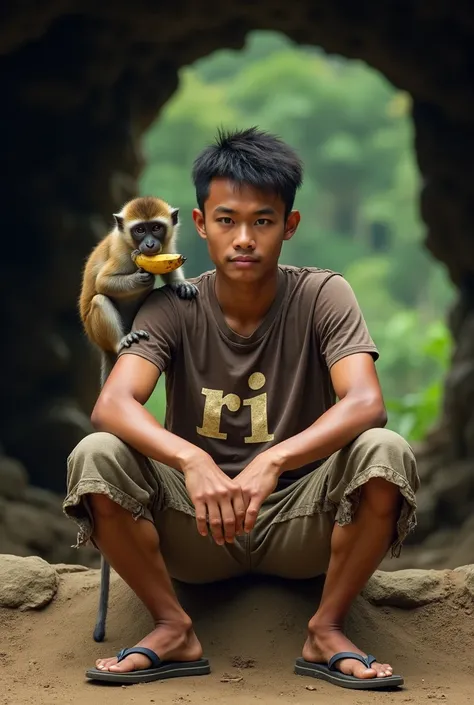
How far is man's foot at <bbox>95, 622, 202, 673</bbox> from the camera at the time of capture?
3490mm

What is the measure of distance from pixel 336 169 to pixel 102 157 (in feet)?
72.2

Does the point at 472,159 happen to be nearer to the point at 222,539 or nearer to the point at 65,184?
the point at 65,184

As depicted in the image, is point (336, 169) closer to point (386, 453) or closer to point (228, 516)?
point (386, 453)

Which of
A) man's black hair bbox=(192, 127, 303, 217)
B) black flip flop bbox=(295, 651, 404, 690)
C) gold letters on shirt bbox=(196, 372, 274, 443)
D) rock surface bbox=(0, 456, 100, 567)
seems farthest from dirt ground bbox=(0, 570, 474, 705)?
rock surface bbox=(0, 456, 100, 567)

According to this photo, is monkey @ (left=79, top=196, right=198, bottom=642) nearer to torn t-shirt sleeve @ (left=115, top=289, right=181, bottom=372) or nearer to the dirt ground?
torn t-shirt sleeve @ (left=115, top=289, right=181, bottom=372)

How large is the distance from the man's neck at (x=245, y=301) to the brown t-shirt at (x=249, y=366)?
0.03 m

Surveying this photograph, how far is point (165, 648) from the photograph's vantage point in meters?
3.57

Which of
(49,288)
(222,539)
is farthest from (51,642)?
(49,288)

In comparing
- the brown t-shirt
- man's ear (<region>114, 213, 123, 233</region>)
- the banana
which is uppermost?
man's ear (<region>114, 213, 123, 233</region>)

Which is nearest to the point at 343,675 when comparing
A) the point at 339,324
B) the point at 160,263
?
the point at 339,324

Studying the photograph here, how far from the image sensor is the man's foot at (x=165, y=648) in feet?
11.5

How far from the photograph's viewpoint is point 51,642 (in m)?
4.08

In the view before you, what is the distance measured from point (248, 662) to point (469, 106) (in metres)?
6.00

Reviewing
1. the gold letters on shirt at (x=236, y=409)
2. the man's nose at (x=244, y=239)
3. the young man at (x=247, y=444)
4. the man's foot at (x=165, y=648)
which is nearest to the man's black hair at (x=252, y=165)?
the young man at (x=247, y=444)
